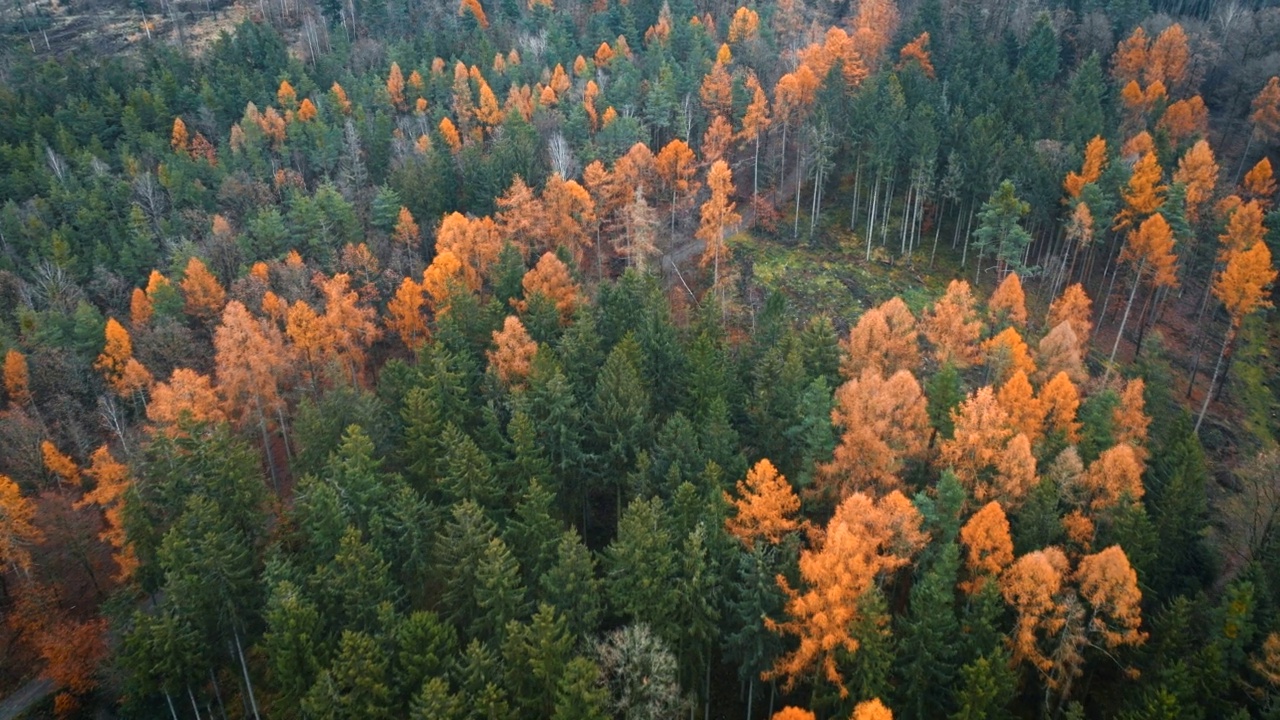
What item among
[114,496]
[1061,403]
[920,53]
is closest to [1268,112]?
A: [920,53]

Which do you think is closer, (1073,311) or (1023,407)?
(1023,407)

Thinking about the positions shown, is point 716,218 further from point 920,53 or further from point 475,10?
point 475,10

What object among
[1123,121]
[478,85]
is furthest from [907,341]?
[478,85]

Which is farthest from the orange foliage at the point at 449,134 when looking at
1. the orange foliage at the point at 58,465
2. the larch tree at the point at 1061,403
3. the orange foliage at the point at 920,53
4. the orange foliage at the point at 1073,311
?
the larch tree at the point at 1061,403

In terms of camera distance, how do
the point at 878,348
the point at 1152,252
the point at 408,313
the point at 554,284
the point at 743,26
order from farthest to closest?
1. the point at 743,26
2. the point at 1152,252
3. the point at 408,313
4. the point at 554,284
5. the point at 878,348

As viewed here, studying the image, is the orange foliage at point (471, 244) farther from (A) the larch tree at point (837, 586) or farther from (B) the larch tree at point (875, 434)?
(A) the larch tree at point (837, 586)

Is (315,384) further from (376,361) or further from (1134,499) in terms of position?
(1134,499)
